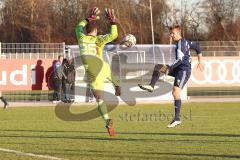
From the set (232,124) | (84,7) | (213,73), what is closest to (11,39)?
(84,7)

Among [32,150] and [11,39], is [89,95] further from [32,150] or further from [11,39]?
[11,39]

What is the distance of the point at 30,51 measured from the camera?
35844mm

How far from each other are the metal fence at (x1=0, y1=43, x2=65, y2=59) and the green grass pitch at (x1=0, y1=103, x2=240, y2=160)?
15500 mm

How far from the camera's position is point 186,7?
69.4 m

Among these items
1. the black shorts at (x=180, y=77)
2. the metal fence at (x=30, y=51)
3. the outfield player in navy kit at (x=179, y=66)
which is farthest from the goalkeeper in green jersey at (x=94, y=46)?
the metal fence at (x=30, y=51)

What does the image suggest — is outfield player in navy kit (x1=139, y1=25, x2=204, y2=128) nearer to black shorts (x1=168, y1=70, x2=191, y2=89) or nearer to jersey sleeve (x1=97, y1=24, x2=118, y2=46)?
black shorts (x1=168, y1=70, x2=191, y2=89)

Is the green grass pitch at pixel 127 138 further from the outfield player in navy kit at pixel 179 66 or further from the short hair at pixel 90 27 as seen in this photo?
the short hair at pixel 90 27

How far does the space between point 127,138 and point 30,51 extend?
23.5 meters

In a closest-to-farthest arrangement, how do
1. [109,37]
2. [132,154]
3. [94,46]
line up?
[132,154]
[109,37]
[94,46]

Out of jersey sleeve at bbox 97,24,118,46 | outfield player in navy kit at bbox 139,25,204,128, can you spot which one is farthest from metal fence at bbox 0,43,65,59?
jersey sleeve at bbox 97,24,118,46

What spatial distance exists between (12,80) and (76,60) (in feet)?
21.6

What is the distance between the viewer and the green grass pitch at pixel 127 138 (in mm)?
10500

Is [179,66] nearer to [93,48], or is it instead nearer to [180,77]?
[180,77]

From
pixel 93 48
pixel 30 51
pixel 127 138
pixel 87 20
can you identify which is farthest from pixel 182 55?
pixel 30 51
